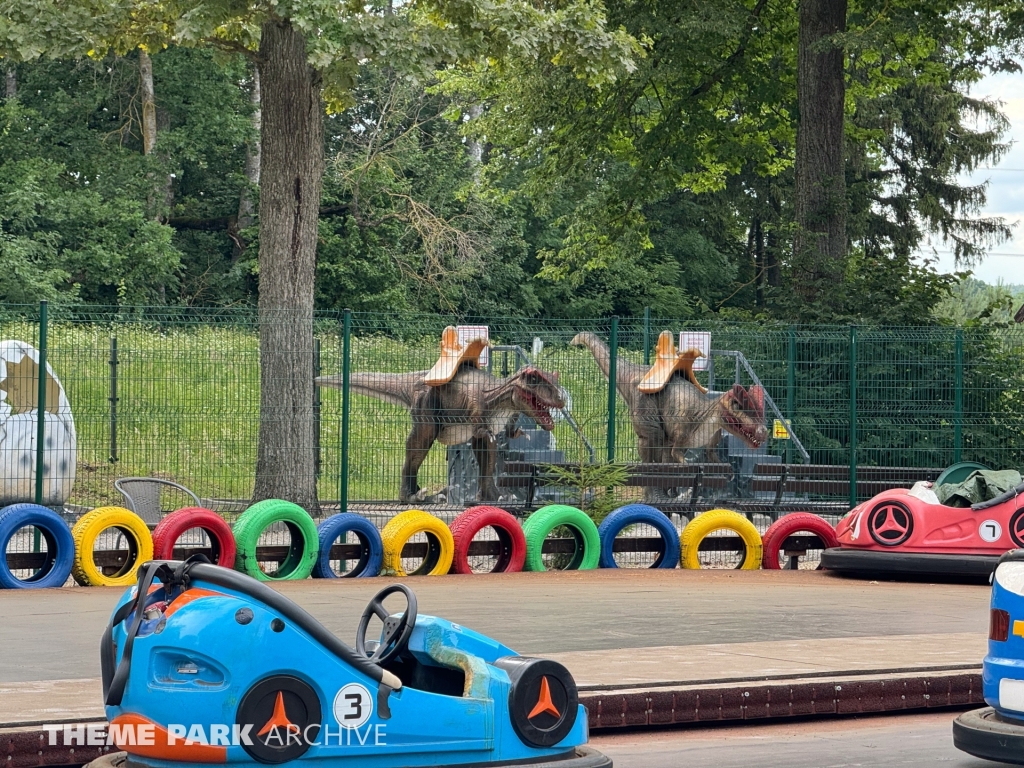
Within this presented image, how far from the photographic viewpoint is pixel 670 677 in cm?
887

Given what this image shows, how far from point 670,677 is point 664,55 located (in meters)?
21.4

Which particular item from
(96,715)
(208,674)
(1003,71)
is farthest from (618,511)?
(1003,71)

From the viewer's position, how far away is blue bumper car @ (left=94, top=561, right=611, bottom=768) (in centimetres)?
542

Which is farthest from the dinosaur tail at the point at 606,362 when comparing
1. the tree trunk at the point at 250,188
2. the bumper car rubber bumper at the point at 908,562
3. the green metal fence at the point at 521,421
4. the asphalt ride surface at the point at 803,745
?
the tree trunk at the point at 250,188

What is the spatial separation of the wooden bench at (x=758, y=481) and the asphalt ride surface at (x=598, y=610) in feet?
7.86

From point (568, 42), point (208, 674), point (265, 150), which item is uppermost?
point (568, 42)

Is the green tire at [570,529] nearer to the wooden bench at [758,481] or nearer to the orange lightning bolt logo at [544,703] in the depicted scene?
the wooden bench at [758,481]

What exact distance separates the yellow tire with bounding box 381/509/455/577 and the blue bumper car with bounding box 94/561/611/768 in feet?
29.4

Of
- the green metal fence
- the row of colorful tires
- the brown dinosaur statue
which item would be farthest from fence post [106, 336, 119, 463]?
the brown dinosaur statue

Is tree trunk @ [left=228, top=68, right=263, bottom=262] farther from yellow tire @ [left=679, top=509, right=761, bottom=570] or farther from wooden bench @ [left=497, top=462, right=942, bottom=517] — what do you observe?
yellow tire @ [left=679, top=509, right=761, bottom=570]

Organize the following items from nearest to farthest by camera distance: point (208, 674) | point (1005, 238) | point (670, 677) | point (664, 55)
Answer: point (208, 674), point (670, 677), point (664, 55), point (1005, 238)

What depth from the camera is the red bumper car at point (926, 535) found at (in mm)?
14523

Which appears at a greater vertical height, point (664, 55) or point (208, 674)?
point (664, 55)

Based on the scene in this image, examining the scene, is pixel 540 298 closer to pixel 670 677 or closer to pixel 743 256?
pixel 743 256
